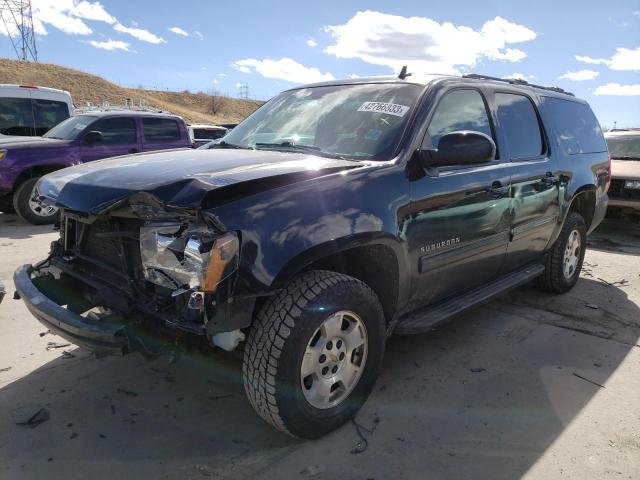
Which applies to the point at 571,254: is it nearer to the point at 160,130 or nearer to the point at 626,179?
the point at 626,179

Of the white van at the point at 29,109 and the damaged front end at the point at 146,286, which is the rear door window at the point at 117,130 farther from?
the damaged front end at the point at 146,286

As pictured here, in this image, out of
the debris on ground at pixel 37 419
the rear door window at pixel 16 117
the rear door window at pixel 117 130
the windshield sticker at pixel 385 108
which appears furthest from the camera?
the rear door window at pixel 16 117

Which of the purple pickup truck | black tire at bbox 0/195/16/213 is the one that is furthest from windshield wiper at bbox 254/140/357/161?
black tire at bbox 0/195/16/213

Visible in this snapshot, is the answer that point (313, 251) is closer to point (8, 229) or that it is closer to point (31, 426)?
point (31, 426)

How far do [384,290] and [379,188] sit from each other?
0.61 m

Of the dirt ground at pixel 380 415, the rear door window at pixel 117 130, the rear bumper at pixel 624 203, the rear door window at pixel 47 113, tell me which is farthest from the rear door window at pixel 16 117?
the rear bumper at pixel 624 203

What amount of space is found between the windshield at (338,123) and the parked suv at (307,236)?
0.01 meters

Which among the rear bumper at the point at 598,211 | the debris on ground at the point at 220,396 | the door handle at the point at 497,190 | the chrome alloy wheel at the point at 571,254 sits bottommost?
the debris on ground at the point at 220,396

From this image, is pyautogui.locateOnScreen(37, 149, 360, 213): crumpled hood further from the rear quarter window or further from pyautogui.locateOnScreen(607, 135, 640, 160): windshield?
pyautogui.locateOnScreen(607, 135, 640, 160): windshield

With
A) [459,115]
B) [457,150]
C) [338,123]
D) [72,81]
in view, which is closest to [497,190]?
[459,115]

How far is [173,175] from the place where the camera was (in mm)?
2424

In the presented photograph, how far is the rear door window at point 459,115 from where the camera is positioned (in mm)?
3201

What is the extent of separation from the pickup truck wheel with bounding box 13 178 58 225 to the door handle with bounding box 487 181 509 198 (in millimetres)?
6851

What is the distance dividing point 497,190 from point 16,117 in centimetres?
970
